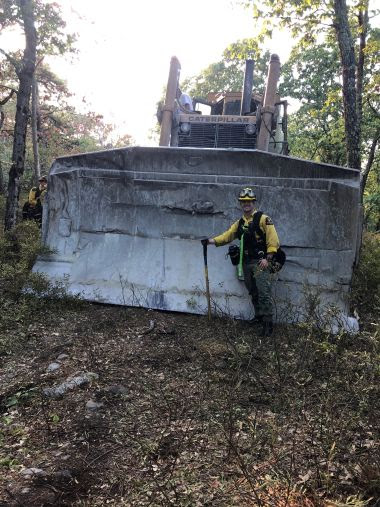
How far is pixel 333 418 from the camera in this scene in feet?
10.2

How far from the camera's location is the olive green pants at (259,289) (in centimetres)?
511

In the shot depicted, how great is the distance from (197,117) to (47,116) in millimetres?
15944

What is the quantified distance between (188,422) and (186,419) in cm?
5

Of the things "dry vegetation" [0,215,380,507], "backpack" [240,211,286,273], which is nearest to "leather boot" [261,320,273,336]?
"dry vegetation" [0,215,380,507]

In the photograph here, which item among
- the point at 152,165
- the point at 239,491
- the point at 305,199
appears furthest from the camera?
the point at 152,165

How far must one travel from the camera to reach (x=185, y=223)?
6.07 meters

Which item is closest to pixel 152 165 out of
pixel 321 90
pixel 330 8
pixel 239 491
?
pixel 239 491

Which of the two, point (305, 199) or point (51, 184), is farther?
point (51, 184)

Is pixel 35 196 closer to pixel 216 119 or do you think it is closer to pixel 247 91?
pixel 216 119

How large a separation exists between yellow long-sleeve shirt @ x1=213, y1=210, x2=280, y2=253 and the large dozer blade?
1.64 ft

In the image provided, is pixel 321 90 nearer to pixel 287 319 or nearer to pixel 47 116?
pixel 47 116

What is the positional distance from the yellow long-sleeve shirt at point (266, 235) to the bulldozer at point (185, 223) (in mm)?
481

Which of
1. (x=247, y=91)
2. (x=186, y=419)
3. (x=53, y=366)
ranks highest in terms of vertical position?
(x=247, y=91)

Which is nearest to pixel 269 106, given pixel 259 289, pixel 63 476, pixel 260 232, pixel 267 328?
pixel 260 232
